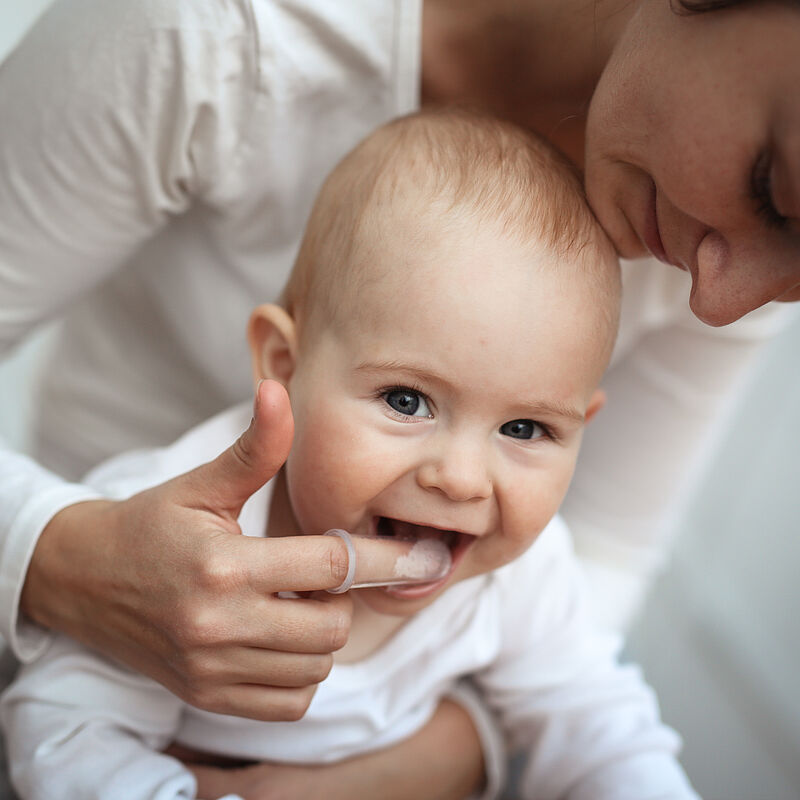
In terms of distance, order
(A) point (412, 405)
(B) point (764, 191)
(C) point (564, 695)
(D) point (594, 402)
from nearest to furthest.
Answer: (B) point (764, 191), (A) point (412, 405), (D) point (594, 402), (C) point (564, 695)

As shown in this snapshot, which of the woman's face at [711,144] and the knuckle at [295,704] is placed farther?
the knuckle at [295,704]

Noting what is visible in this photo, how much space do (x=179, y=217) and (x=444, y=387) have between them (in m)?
0.50

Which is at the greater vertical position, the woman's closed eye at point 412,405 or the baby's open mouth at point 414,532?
the woman's closed eye at point 412,405

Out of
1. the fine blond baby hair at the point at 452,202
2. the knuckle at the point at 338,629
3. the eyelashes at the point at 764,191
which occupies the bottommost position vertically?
the knuckle at the point at 338,629

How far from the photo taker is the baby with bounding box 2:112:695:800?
680mm

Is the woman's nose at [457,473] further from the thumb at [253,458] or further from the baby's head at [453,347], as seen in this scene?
the thumb at [253,458]

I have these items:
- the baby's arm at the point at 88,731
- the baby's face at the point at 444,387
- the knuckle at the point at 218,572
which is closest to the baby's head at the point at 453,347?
the baby's face at the point at 444,387

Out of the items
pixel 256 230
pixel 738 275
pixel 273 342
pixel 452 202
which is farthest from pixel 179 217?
pixel 738 275

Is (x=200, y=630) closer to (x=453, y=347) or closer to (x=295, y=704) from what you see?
(x=295, y=704)

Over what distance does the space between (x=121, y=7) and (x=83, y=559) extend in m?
0.49

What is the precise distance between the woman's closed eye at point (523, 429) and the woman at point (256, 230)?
161 millimetres

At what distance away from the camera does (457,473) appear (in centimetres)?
67

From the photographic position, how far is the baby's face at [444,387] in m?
0.67

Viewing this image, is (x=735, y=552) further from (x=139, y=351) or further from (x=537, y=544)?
(x=139, y=351)
